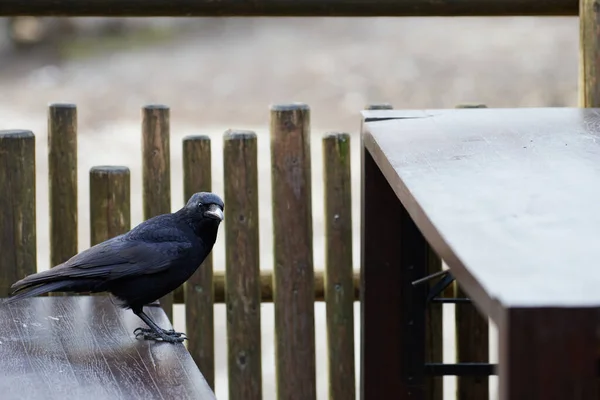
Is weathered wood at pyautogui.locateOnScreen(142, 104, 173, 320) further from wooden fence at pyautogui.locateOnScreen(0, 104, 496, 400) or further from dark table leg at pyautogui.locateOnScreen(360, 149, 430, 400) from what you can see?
dark table leg at pyautogui.locateOnScreen(360, 149, 430, 400)

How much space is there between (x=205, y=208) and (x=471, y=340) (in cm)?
121

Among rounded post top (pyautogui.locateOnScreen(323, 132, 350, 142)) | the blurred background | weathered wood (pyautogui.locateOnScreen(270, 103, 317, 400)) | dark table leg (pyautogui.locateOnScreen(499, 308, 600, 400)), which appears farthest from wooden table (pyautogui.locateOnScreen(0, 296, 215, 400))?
the blurred background

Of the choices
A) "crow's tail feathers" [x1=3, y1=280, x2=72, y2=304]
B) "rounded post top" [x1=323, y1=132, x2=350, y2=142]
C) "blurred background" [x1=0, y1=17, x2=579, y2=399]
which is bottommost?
"crow's tail feathers" [x1=3, y1=280, x2=72, y2=304]

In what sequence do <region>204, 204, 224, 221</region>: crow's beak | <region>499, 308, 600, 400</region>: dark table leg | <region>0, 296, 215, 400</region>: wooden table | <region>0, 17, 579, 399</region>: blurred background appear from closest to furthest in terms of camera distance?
<region>499, 308, 600, 400</region>: dark table leg < <region>0, 296, 215, 400</region>: wooden table < <region>204, 204, 224, 221</region>: crow's beak < <region>0, 17, 579, 399</region>: blurred background

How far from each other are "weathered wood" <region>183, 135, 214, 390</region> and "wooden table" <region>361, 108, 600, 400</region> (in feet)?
2.23

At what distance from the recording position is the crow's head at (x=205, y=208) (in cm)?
332

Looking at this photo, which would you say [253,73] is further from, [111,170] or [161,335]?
[161,335]

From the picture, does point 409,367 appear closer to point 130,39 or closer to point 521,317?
point 521,317

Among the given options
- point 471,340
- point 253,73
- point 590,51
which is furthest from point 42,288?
point 253,73

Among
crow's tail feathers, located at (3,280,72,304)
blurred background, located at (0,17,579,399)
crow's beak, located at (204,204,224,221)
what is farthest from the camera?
blurred background, located at (0,17,579,399)

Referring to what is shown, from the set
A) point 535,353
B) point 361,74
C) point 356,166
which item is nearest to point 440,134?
point 535,353

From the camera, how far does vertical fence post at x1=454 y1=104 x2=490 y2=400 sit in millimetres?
3992

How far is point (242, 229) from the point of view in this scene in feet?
12.7

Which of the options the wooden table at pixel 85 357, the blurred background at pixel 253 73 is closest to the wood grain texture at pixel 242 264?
the wooden table at pixel 85 357
